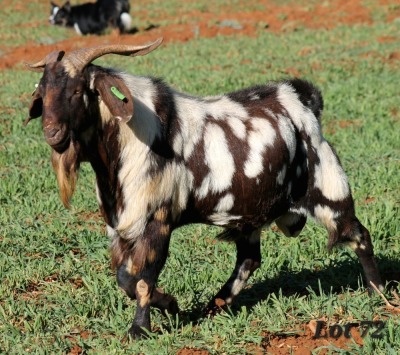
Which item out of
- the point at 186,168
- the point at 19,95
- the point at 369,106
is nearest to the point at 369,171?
the point at 369,106

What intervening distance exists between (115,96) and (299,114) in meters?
1.74

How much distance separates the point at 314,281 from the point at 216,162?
1633mm

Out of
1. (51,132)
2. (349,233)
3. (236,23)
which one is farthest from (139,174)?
(236,23)

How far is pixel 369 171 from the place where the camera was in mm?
9312

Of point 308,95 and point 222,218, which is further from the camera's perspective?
point 308,95

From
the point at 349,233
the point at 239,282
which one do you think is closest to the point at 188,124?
the point at 239,282

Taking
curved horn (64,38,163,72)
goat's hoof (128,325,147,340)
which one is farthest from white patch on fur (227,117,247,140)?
goat's hoof (128,325,147,340)

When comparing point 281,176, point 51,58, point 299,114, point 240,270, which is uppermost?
point 51,58

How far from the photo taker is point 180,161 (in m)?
5.43

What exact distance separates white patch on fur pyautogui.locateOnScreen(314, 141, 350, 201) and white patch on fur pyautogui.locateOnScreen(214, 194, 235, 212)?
79 centimetres

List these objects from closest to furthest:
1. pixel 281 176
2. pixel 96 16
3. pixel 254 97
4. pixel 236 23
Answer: pixel 281 176
pixel 254 97
pixel 236 23
pixel 96 16

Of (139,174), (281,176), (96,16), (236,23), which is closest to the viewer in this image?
(139,174)

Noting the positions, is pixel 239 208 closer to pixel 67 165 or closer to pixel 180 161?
pixel 180 161

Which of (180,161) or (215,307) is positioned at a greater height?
(180,161)
